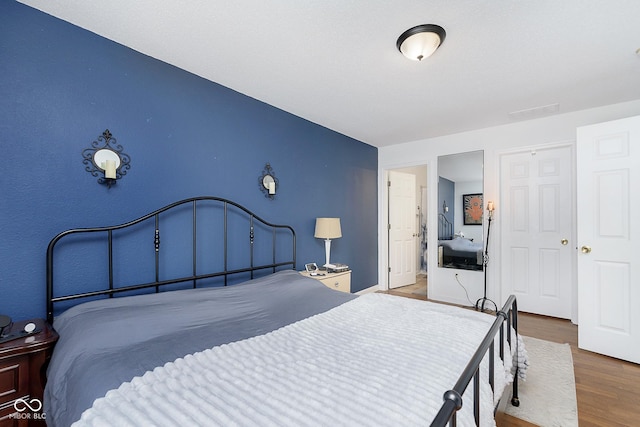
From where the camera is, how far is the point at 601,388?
2.02 metres

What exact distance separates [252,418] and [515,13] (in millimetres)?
2409

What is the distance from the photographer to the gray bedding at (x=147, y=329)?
1.07 metres

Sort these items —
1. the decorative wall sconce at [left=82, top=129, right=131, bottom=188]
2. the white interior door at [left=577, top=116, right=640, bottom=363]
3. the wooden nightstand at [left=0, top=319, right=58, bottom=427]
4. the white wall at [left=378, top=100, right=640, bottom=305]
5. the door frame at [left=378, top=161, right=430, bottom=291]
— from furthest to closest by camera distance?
the door frame at [left=378, top=161, right=430, bottom=291] → the white wall at [left=378, top=100, right=640, bottom=305] → the white interior door at [left=577, top=116, right=640, bottom=363] → the decorative wall sconce at [left=82, top=129, right=131, bottom=188] → the wooden nightstand at [left=0, top=319, right=58, bottom=427]

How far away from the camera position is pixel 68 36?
5.76 feet

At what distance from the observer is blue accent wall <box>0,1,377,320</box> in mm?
1564

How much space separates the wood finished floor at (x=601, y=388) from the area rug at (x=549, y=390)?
5cm

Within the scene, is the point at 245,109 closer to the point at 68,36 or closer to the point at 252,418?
the point at 68,36

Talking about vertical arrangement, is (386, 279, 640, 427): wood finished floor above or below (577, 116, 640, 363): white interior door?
below

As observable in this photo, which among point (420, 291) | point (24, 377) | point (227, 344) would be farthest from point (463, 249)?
point (24, 377)

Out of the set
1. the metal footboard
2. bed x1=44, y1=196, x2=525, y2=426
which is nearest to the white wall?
bed x1=44, y1=196, x2=525, y2=426

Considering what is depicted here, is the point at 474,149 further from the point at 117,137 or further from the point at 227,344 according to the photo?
the point at 117,137

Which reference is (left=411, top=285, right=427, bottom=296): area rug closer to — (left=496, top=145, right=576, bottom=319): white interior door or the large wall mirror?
the large wall mirror

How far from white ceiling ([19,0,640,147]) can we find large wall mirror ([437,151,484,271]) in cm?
103

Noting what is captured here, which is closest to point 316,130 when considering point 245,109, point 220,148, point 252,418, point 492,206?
point 245,109
